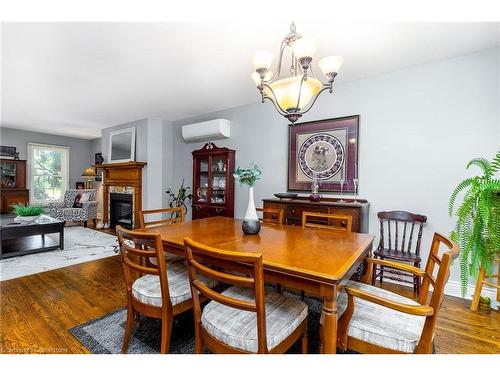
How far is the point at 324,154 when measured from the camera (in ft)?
10.4

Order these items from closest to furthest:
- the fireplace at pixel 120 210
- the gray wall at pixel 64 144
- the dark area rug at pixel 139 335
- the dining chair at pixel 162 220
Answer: the dark area rug at pixel 139 335 → the dining chair at pixel 162 220 → the fireplace at pixel 120 210 → the gray wall at pixel 64 144

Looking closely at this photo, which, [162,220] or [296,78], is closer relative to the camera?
[296,78]

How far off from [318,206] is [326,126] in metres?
1.11

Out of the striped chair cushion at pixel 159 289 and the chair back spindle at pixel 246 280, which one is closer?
the chair back spindle at pixel 246 280

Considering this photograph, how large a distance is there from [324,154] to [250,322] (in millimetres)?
2485

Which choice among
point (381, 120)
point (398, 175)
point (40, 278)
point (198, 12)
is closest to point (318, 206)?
point (398, 175)

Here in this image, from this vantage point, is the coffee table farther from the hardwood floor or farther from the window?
the window

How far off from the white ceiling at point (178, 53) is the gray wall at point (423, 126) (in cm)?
17

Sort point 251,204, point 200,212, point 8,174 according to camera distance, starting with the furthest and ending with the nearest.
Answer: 1. point 8,174
2. point 200,212
3. point 251,204

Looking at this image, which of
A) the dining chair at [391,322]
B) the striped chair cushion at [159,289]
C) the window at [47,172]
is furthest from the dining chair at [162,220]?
the window at [47,172]

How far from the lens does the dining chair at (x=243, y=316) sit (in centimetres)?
101

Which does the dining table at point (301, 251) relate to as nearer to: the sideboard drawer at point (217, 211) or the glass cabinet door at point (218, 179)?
the sideboard drawer at point (217, 211)

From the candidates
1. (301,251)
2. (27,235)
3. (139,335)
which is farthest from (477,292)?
(27,235)

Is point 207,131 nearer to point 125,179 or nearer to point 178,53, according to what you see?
point 178,53
